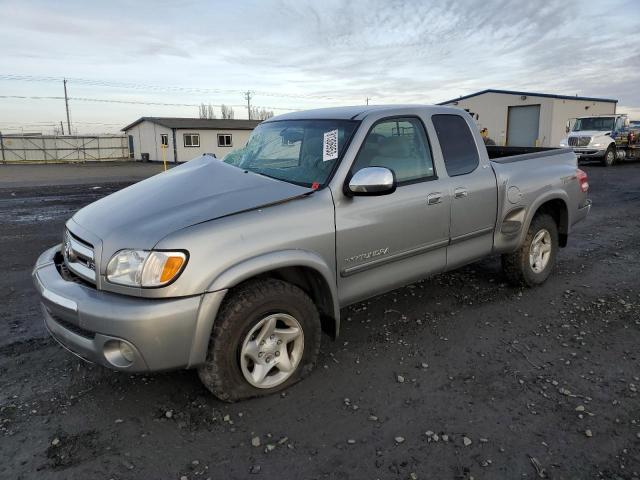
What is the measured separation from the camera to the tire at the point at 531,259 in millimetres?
4969

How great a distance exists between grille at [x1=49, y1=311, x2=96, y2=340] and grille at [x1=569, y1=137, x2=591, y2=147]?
81.5 ft

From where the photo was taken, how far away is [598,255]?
6.56 metres

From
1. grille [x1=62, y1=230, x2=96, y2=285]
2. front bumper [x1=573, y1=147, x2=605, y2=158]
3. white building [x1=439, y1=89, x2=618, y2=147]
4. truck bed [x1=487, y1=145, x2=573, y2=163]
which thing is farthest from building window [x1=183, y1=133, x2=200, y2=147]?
grille [x1=62, y1=230, x2=96, y2=285]

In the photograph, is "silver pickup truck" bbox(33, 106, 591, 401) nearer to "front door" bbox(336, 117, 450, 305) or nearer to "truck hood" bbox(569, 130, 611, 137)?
"front door" bbox(336, 117, 450, 305)

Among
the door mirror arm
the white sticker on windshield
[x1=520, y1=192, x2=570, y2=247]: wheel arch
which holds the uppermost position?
the white sticker on windshield

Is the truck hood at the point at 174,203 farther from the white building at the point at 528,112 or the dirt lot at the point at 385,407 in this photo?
the white building at the point at 528,112

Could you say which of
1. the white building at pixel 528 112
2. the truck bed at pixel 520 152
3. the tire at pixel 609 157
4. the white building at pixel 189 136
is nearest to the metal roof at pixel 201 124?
the white building at pixel 189 136

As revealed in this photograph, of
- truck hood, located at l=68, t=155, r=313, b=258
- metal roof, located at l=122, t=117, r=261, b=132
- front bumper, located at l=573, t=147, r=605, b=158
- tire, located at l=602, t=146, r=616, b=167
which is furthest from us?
metal roof, located at l=122, t=117, r=261, b=132

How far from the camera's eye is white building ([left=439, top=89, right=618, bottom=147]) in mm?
36594

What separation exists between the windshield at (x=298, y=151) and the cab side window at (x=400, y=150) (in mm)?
187

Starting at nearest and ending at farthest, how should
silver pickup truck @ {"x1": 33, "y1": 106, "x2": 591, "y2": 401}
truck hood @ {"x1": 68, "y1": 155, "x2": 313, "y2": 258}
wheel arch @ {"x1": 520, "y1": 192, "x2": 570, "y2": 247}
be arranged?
silver pickup truck @ {"x1": 33, "y1": 106, "x2": 591, "y2": 401}
truck hood @ {"x1": 68, "y1": 155, "x2": 313, "y2": 258}
wheel arch @ {"x1": 520, "y1": 192, "x2": 570, "y2": 247}

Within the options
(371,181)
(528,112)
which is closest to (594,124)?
(528,112)

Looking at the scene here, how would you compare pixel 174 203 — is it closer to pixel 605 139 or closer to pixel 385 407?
pixel 385 407

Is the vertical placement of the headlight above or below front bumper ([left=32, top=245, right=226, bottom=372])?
above
